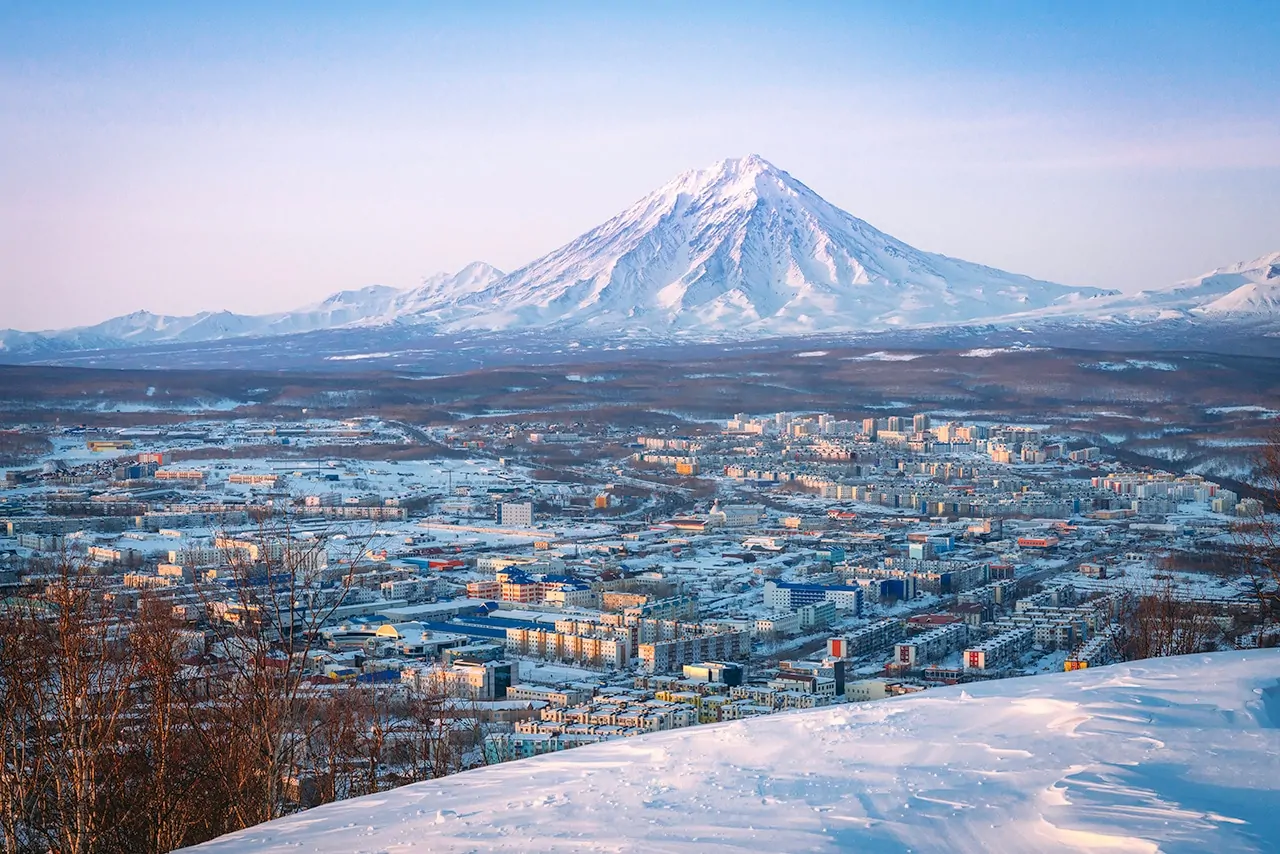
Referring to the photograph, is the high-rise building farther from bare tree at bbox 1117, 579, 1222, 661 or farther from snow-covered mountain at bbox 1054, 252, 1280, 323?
snow-covered mountain at bbox 1054, 252, 1280, 323

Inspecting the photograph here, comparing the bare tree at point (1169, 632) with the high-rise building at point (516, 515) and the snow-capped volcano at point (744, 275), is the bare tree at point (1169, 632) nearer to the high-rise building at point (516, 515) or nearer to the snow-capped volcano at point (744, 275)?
the high-rise building at point (516, 515)

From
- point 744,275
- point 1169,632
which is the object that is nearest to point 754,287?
point 744,275

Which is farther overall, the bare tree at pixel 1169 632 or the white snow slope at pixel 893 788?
the bare tree at pixel 1169 632

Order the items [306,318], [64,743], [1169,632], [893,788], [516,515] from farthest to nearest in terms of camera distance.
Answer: [306,318] < [516,515] < [1169,632] < [64,743] < [893,788]

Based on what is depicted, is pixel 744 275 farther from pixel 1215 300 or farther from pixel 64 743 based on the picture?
pixel 64 743

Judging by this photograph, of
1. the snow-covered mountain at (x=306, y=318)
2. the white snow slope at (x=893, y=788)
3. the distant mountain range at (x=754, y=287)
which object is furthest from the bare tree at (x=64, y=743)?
the snow-covered mountain at (x=306, y=318)

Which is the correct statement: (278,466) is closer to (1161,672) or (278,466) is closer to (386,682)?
(386,682)
